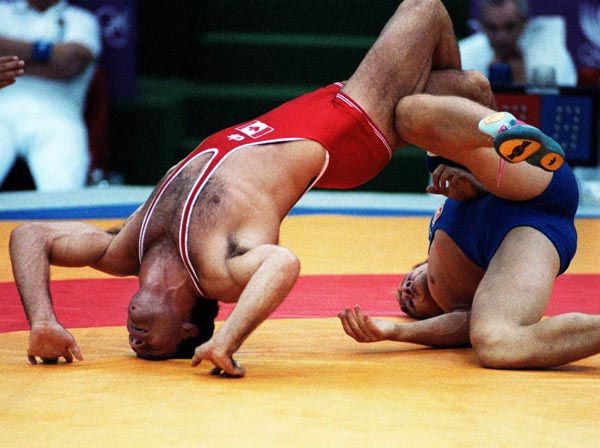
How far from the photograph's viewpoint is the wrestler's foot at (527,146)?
2984mm

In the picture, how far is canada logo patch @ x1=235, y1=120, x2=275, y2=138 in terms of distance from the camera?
3389mm

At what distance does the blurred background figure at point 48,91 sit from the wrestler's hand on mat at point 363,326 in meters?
4.20

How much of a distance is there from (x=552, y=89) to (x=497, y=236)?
119 inches

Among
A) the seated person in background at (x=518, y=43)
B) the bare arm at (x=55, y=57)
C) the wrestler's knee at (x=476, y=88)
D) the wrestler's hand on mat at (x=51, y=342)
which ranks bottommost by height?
the bare arm at (x=55, y=57)

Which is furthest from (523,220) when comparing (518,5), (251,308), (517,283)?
(518,5)

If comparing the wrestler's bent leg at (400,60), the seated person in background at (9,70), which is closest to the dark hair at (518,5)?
the wrestler's bent leg at (400,60)

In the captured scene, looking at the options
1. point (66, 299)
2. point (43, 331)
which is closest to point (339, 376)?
point (43, 331)

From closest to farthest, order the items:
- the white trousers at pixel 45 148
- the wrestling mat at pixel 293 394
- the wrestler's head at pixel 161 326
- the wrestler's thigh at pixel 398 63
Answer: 1. the wrestling mat at pixel 293 394
2. the wrestler's head at pixel 161 326
3. the wrestler's thigh at pixel 398 63
4. the white trousers at pixel 45 148

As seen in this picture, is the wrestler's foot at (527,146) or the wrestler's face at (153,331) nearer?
the wrestler's foot at (527,146)

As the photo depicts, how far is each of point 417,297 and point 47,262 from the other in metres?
1.30

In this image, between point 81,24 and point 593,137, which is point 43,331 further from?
point 81,24

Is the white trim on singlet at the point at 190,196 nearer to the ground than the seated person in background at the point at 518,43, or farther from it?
farther from it

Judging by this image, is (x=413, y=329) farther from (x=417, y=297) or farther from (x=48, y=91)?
(x=48, y=91)

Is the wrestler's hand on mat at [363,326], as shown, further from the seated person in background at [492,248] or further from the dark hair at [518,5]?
the dark hair at [518,5]
